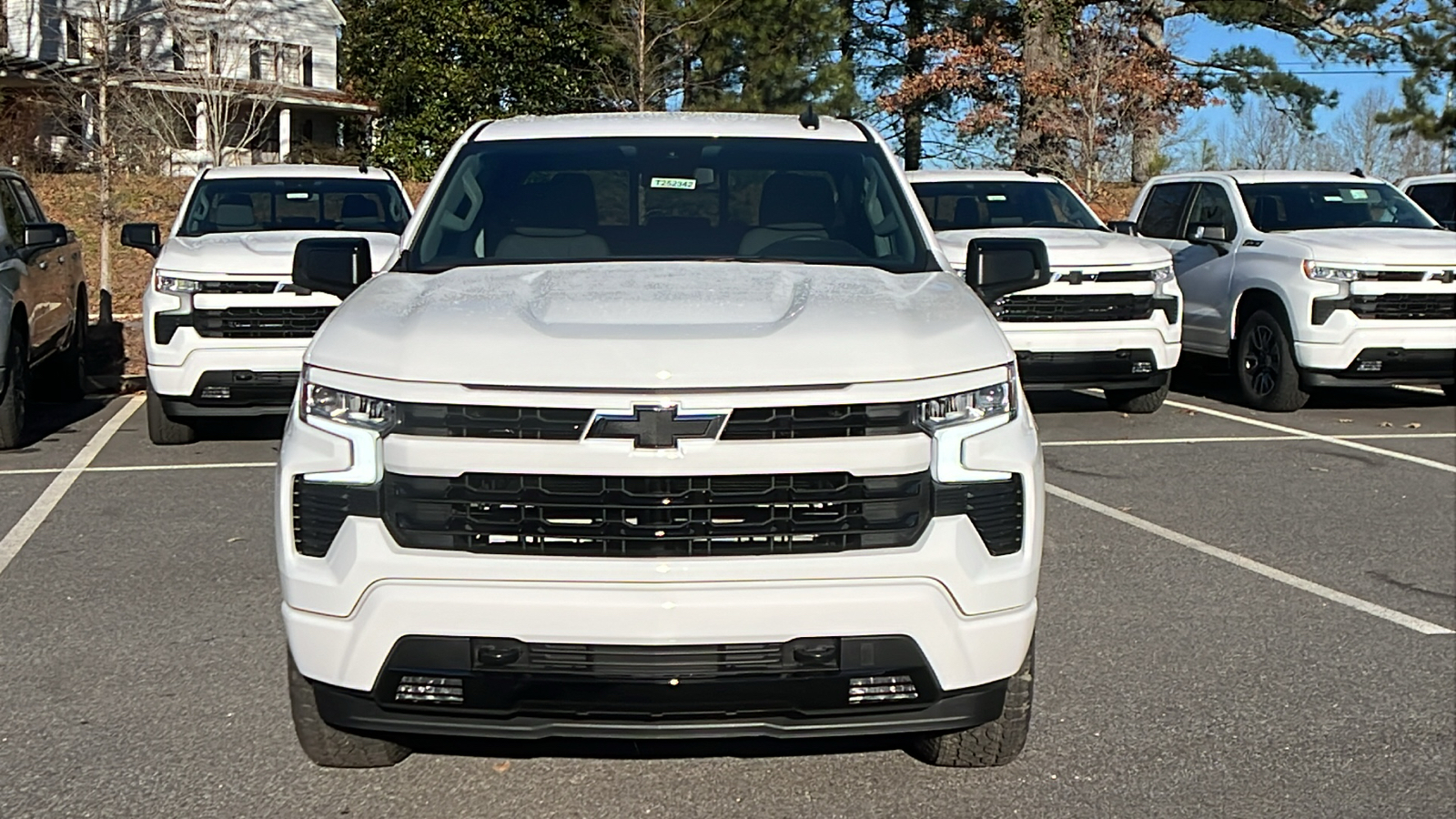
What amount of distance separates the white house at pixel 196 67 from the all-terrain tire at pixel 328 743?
15062 millimetres

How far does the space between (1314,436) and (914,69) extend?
21.6 m

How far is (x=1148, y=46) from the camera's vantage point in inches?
1018

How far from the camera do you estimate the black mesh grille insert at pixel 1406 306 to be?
36.8ft

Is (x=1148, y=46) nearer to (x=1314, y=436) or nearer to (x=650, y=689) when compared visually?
(x=1314, y=436)

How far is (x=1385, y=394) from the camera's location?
13406 millimetres

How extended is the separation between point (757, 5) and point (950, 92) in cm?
396

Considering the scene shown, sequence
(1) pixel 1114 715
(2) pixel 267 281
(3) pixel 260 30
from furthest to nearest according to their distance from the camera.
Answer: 1. (3) pixel 260 30
2. (2) pixel 267 281
3. (1) pixel 1114 715

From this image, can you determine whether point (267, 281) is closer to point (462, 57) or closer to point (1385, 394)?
point (1385, 394)

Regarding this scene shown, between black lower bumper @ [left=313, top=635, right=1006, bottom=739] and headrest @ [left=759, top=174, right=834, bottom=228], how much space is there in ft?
6.70

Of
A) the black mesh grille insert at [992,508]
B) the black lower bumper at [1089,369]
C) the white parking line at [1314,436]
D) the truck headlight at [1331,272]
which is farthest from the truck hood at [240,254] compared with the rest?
the truck headlight at [1331,272]

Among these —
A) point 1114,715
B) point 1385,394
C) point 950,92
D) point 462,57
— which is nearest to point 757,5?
point 950,92

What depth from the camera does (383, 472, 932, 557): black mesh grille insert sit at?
3.50 m

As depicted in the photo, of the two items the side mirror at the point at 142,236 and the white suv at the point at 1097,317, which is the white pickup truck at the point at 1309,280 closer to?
the white suv at the point at 1097,317

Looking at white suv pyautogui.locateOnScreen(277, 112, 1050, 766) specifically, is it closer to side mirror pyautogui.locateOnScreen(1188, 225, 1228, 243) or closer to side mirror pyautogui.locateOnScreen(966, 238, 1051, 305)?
side mirror pyautogui.locateOnScreen(966, 238, 1051, 305)
